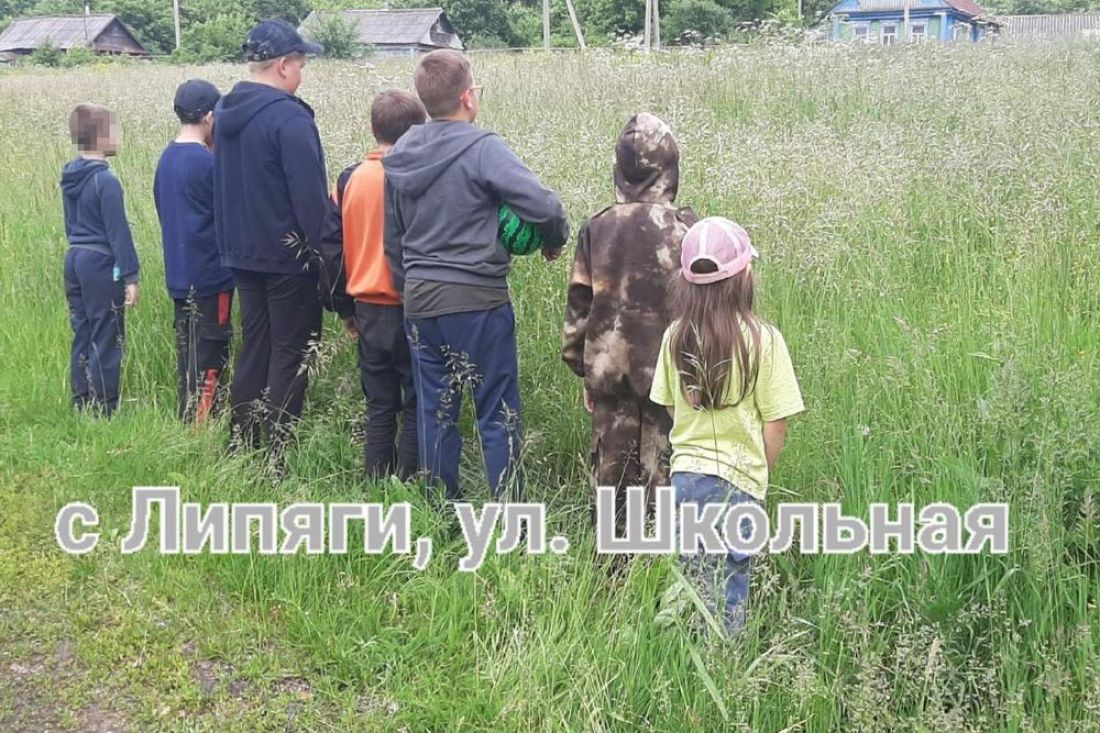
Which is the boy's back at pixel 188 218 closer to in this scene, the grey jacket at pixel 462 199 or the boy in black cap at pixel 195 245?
the boy in black cap at pixel 195 245

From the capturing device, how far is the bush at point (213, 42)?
42.8 metres

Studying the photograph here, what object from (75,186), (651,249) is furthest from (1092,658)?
(75,186)

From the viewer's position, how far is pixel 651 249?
367 centimetres

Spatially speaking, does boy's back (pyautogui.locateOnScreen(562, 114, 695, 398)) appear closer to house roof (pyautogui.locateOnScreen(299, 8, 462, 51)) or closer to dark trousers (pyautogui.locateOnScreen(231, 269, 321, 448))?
dark trousers (pyautogui.locateOnScreen(231, 269, 321, 448))

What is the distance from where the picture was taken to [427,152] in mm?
3973

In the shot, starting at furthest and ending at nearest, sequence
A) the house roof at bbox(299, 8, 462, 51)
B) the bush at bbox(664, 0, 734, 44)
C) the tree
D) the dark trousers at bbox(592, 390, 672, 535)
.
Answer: the house roof at bbox(299, 8, 462, 51) → the tree → the bush at bbox(664, 0, 734, 44) → the dark trousers at bbox(592, 390, 672, 535)

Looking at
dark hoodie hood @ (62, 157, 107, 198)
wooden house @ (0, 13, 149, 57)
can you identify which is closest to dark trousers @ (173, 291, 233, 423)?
dark hoodie hood @ (62, 157, 107, 198)

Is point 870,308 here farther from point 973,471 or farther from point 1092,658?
point 1092,658

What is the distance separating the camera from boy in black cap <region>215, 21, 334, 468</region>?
4594mm

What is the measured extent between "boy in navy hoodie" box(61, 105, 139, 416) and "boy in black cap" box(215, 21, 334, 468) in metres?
0.77

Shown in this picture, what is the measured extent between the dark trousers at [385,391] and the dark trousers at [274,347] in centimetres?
42

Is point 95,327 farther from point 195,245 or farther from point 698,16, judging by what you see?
point 698,16

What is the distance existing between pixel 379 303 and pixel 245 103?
3.79 feet

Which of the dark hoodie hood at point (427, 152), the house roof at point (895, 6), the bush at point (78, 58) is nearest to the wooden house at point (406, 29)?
the house roof at point (895, 6)
